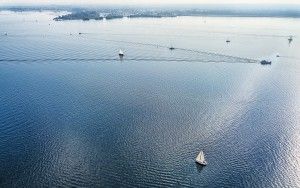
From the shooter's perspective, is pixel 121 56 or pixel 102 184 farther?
pixel 121 56

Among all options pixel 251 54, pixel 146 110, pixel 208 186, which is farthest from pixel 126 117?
pixel 251 54

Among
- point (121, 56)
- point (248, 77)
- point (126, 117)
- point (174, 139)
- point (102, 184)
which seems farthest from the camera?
point (121, 56)

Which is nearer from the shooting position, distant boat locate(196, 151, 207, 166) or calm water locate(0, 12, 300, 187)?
calm water locate(0, 12, 300, 187)

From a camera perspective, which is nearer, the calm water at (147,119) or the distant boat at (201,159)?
the calm water at (147,119)

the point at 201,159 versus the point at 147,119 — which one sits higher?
the point at 147,119

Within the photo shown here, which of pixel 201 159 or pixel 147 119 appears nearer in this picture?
pixel 201 159

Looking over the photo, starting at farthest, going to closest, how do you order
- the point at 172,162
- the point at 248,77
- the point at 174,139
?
the point at 248,77, the point at 174,139, the point at 172,162

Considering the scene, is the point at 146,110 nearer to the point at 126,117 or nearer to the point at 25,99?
the point at 126,117
